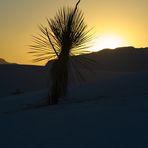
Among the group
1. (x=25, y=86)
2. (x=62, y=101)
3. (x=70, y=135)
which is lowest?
(x=25, y=86)

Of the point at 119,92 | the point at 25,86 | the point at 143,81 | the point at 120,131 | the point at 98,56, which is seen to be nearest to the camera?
the point at 120,131

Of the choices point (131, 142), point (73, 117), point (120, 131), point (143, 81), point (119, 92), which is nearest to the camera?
point (131, 142)

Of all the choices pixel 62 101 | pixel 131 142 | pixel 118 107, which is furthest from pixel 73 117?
pixel 62 101

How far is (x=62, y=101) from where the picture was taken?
15.9 meters

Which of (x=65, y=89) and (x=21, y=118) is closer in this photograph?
(x=21, y=118)

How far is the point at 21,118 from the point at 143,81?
7.07m

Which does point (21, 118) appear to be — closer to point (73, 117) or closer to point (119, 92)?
point (73, 117)

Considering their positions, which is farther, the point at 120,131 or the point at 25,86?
the point at 25,86

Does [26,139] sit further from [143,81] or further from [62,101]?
[143,81]

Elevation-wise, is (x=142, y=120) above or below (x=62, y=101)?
above


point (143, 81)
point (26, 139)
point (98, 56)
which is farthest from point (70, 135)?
point (98, 56)

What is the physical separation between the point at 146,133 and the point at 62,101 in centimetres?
781

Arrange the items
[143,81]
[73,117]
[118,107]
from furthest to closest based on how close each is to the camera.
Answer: [143,81] → [118,107] → [73,117]

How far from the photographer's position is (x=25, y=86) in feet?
200
